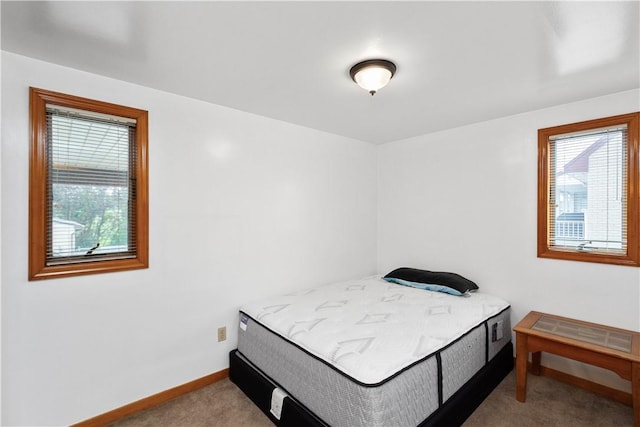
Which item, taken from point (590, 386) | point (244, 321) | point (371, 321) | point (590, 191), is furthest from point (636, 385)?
point (244, 321)

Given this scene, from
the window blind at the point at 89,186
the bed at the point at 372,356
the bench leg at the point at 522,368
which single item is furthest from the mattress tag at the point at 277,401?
the bench leg at the point at 522,368

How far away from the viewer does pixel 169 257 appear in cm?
231

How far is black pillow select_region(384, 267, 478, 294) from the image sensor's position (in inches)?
115

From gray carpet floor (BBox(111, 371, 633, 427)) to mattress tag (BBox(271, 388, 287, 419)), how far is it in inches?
5.3

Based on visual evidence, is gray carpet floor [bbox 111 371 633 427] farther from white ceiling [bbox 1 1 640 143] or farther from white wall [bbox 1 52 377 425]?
white ceiling [bbox 1 1 640 143]

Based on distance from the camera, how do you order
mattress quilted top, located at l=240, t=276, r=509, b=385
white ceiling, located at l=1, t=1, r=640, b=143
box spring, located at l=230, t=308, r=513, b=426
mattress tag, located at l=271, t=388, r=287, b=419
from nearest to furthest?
white ceiling, located at l=1, t=1, r=640, b=143 → box spring, located at l=230, t=308, r=513, b=426 → mattress quilted top, located at l=240, t=276, r=509, b=385 → mattress tag, located at l=271, t=388, r=287, b=419

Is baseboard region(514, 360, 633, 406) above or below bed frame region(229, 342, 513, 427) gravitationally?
below

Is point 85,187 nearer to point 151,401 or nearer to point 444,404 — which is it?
point 151,401

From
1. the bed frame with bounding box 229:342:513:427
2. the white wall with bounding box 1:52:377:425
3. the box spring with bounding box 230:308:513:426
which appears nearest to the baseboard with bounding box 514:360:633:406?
the bed frame with bounding box 229:342:513:427

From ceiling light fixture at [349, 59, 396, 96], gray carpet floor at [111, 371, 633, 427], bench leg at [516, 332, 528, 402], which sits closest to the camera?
ceiling light fixture at [349, 59, 396, 96]

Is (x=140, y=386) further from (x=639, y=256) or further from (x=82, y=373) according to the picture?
(x=639, y=256)

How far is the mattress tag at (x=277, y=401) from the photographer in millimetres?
1923

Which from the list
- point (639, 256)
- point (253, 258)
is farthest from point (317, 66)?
point (639, 256)

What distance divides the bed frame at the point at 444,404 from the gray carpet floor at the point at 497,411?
73mm
